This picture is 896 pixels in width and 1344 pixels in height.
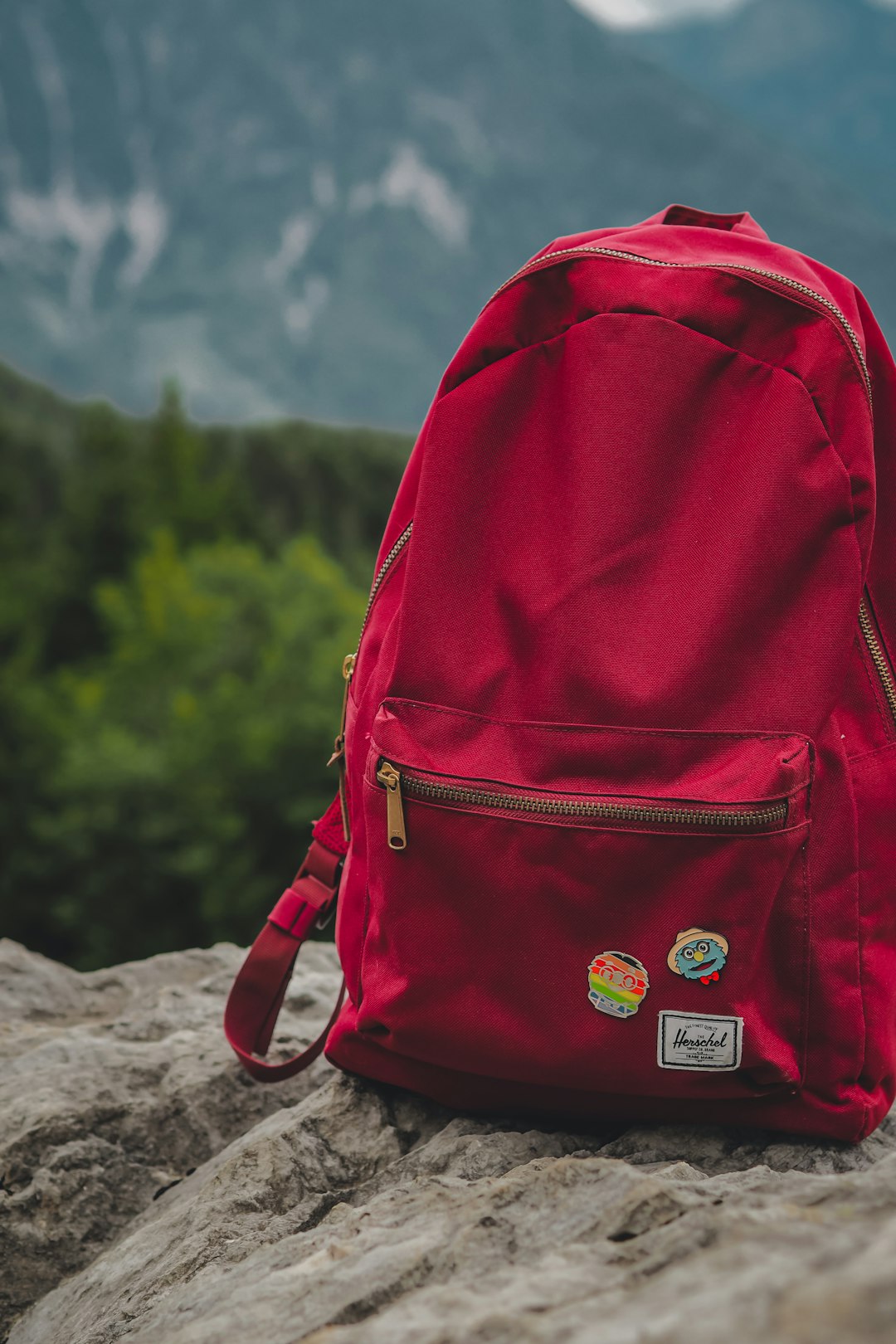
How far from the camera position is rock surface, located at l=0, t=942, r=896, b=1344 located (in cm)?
69

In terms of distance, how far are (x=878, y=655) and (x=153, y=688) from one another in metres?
15.6

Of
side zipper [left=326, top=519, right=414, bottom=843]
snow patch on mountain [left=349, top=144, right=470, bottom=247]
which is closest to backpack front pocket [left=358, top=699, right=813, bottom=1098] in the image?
side zipper [left=326, top=519, right=414, bottom=843]

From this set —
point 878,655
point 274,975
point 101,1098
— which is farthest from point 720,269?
point 101,1098

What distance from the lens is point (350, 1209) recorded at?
121 centimetres

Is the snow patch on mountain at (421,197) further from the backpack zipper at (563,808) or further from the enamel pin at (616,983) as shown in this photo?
the enamel pin at (616,983)

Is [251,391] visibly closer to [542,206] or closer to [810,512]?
[542,206]

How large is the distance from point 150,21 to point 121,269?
195 ft

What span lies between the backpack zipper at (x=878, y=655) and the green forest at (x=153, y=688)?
967cm

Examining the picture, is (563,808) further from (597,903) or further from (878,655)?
(878,655)

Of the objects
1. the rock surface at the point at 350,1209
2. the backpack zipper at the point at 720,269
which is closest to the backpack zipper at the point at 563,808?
the rock surface at the point at 350,1209

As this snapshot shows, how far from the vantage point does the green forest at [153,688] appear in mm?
12203

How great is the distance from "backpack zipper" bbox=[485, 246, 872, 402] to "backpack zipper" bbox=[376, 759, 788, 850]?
0.58 m

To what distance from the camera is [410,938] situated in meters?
1.28

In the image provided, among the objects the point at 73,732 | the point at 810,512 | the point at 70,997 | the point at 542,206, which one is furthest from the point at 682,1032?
the point at 542,206
